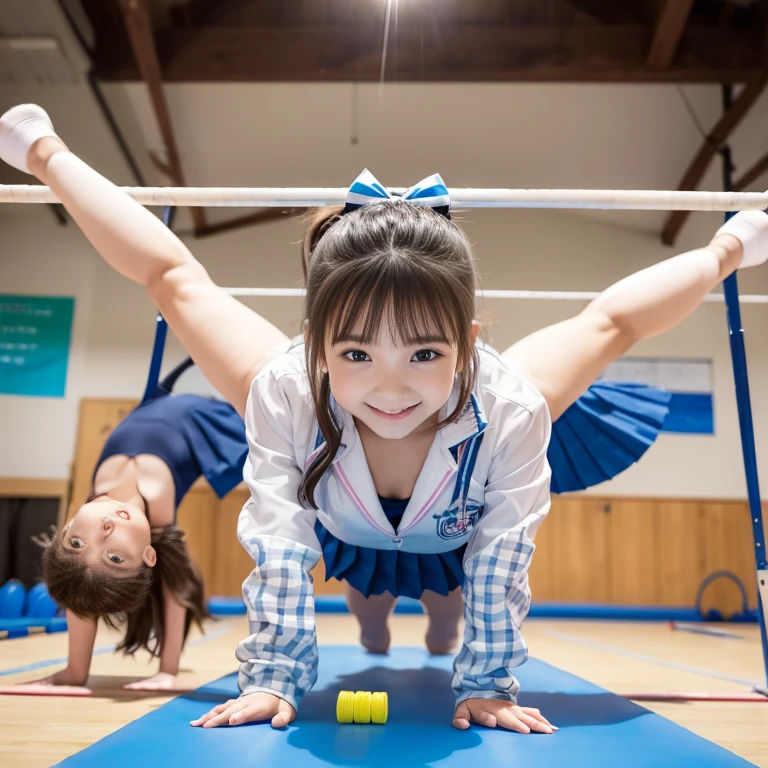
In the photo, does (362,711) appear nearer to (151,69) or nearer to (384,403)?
(384,403)

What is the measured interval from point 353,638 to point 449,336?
8.24 ft

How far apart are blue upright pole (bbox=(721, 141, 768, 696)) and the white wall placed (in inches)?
122

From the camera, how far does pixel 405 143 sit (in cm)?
564

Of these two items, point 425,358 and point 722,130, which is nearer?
point 425,358

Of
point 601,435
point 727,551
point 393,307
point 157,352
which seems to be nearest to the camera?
point 393,307

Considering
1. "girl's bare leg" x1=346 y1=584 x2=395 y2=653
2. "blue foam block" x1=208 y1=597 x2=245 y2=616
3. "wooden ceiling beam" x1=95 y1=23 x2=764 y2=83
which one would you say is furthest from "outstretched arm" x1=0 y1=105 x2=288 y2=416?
"wooden ceiling beam" x1=95 y1=23 x2=764 y2=83

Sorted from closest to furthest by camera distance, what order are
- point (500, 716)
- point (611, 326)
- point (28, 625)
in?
point (500, 716) < point (611, 326) < point (28, 625)

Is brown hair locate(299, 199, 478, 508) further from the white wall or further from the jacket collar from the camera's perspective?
the white wall

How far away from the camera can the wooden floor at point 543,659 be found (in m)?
1.15

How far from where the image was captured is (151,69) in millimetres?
4750

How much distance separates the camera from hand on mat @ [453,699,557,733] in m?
1.06

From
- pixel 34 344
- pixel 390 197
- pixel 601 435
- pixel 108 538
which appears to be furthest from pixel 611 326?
pixel 34 344

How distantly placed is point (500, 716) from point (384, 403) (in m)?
0.47

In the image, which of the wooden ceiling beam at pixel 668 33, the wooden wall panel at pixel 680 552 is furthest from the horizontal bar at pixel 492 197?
the wooden wall panel at pixel 680 552
